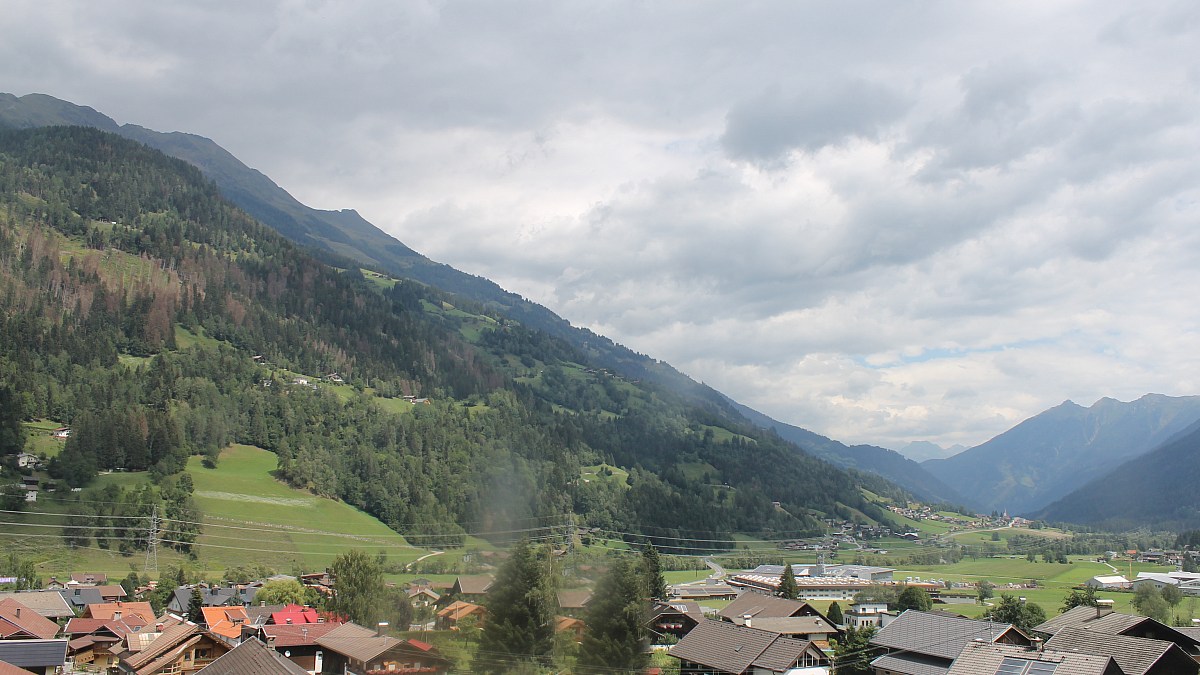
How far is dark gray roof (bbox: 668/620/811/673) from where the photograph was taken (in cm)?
4112

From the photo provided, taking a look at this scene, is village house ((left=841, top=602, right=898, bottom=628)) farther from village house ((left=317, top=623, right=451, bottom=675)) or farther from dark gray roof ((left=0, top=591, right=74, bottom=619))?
dark gray roof ((left=0, top=591, right=74, bottom=619))

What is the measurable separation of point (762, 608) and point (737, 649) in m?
19.7

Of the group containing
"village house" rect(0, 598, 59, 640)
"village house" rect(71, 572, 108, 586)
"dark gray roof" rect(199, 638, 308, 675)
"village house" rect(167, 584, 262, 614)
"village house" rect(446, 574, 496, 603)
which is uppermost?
"village house" rect(446, 574, 496, 603)

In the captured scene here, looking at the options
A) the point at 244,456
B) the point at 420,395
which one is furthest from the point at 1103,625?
the point at 420,395

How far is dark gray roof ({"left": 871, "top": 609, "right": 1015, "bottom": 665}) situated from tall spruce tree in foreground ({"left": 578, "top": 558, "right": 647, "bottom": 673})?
58.4 ft

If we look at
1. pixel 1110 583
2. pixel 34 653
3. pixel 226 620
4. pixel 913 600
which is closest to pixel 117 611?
pixel 226 620

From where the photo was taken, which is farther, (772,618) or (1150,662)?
(772,618)

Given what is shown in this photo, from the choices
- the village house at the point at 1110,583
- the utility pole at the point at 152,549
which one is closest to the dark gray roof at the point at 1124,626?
the village house at the point at 1110,583

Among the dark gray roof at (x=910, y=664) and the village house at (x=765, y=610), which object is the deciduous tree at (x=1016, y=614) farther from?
the dark gray roof at (x=910, y=664)

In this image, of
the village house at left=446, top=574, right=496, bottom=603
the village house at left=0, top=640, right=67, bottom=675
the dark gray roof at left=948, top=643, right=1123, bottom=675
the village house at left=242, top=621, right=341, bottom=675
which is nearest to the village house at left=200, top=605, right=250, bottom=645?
the village house at left=242, top=621, right=341, bottom=675

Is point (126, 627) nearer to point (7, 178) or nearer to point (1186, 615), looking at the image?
point (1186, 615)

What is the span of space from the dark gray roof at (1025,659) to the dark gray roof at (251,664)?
2443 centimetres

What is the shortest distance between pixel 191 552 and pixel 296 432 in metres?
48.4

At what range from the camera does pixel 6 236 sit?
158 metres
